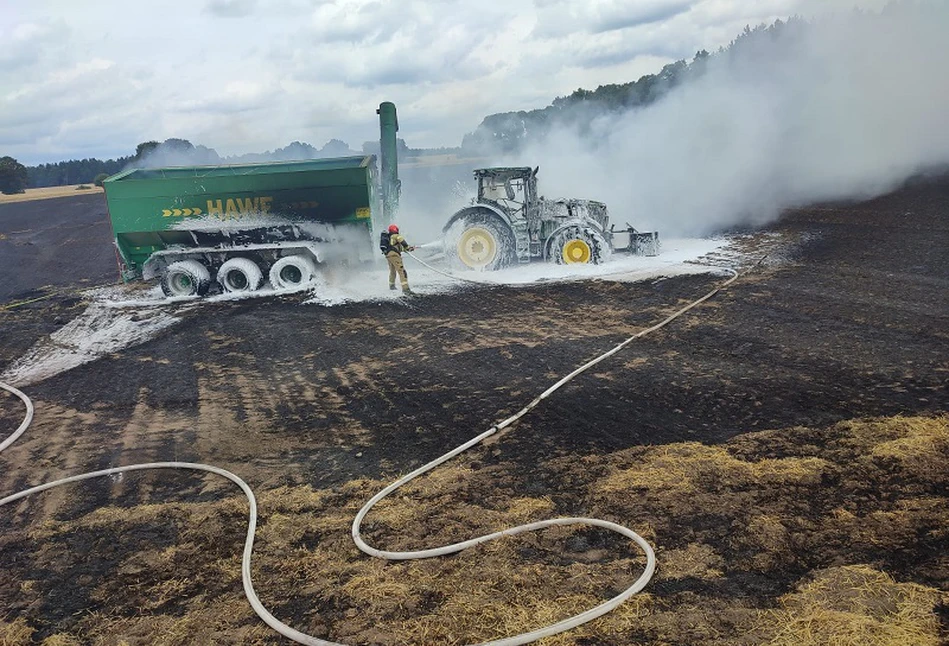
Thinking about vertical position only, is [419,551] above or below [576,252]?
below

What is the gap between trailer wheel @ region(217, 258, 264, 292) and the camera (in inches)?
529

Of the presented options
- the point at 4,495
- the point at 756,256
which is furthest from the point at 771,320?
the point at 4,495

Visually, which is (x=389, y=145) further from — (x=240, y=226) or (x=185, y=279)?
(x=185, y=279)

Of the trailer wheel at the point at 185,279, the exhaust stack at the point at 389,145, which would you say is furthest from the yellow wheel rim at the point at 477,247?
the trailer wheel at the point at 185,279

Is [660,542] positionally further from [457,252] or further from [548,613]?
[457,252]

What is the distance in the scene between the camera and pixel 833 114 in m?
22.1

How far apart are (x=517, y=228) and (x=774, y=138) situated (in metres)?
13.6

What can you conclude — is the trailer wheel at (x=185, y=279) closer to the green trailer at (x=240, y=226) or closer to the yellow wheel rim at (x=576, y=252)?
the green trailer at (x=240, y=226)

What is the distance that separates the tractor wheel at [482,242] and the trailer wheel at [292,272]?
3.24 meters

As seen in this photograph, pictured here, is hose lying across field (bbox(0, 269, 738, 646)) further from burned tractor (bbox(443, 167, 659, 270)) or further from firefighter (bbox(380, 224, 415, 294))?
burned tractor (bbox(443, 167, 659, 270))

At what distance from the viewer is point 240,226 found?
44.1 feet

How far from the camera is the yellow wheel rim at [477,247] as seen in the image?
14188 mm

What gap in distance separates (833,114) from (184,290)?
22.5 metres

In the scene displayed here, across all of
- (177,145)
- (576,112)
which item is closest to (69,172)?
(177,145)
